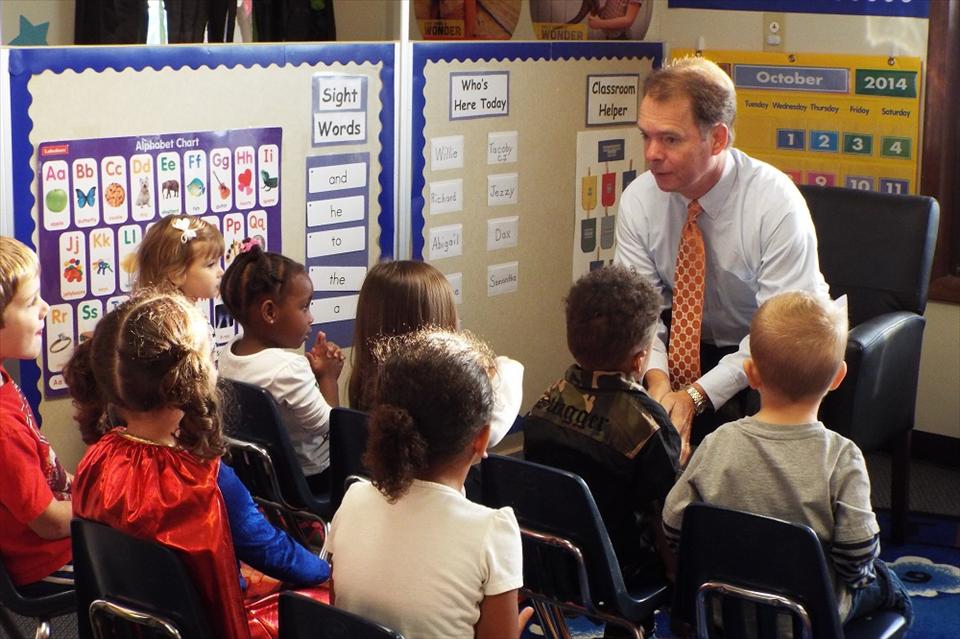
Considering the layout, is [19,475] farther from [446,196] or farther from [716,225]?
[446,196]

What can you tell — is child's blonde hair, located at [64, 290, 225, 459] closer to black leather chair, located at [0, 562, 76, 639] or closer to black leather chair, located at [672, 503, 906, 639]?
black leather chair, located at [0, 562, 76, 639]

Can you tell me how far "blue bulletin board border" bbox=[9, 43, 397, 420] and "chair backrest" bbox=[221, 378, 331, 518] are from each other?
0.60 metres

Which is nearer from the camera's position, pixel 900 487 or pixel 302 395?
pixel 302 395

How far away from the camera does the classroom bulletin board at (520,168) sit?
3762 mm

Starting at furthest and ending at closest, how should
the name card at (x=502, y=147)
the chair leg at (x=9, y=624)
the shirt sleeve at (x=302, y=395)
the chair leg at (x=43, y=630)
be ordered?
1. the name card at (x=502, y=147)
2. the shirt sleeve at (x=302, y=395)
3. the chair leg at (x=9, y=624)
4. the chair leg at (x=43, y=630)

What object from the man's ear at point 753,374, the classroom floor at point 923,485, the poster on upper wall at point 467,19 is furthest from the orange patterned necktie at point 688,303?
the poster on upper wall at point 467,19

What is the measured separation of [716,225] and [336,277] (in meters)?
1.14

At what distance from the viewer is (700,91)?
9.61 ft

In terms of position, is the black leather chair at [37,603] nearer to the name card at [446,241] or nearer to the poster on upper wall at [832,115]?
the name card at [446,241]

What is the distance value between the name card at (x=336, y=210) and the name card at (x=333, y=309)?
0.75ft

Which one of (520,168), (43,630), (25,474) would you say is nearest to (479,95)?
(520,168)

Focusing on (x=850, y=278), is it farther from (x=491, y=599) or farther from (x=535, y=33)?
(x=491, y=599)

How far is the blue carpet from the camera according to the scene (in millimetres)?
2975

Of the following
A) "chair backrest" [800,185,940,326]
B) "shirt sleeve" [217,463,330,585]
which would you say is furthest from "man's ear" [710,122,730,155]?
"shirt sleeve" [217,463,330,585]
